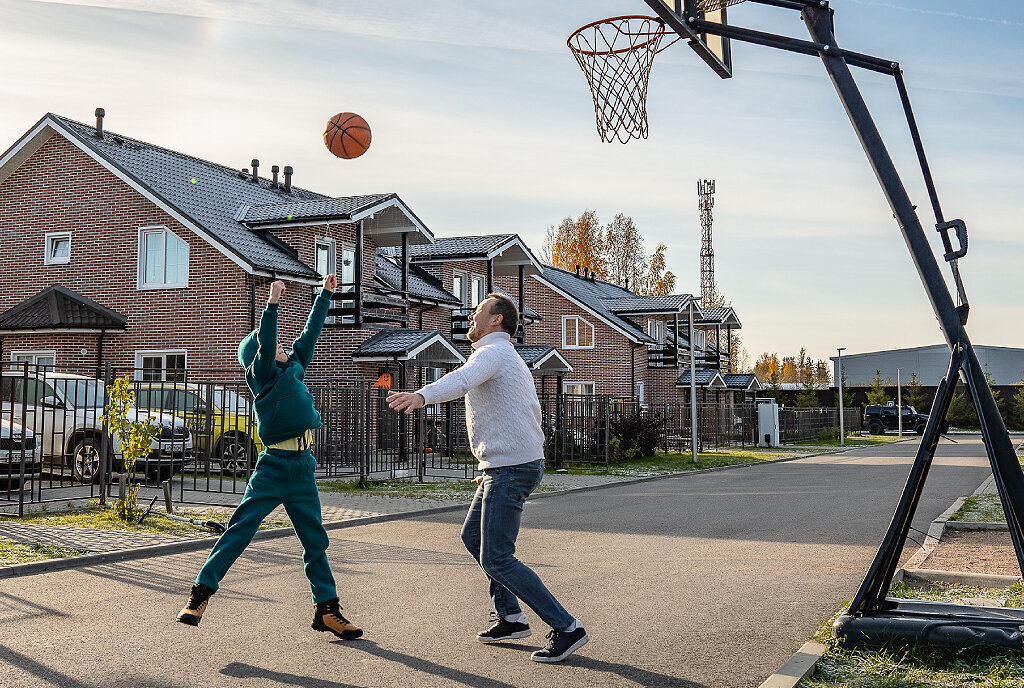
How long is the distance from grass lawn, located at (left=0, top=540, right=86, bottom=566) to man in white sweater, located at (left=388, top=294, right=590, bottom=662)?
197 inches

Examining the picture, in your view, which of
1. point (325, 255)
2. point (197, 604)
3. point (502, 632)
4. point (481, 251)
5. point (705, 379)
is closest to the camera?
point (197, 604)

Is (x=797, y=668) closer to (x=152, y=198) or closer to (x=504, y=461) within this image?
(x=504, y=461)

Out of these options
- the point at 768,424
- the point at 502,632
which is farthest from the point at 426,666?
the point at 768,424

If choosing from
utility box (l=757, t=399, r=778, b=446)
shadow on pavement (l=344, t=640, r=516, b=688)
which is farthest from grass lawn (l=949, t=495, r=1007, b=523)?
utility box (l=757, t=399, r=778, b=446)

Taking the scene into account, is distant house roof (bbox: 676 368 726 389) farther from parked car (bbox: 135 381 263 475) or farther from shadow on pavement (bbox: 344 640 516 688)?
shadow on pavement (bbox: 344 640 516 688)

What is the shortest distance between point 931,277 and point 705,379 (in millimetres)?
42629

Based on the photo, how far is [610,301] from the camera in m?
47.9

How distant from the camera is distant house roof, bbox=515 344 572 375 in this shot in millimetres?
28714

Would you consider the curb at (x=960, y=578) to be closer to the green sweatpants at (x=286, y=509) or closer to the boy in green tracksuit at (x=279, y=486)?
the boy in green tracksuit at (x=279, y=486)

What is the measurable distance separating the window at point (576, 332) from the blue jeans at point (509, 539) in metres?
36.6

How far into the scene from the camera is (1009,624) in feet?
17.0

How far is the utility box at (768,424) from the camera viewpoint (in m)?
38.6

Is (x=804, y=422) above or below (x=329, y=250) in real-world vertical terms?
below

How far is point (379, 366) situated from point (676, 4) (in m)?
19.5
